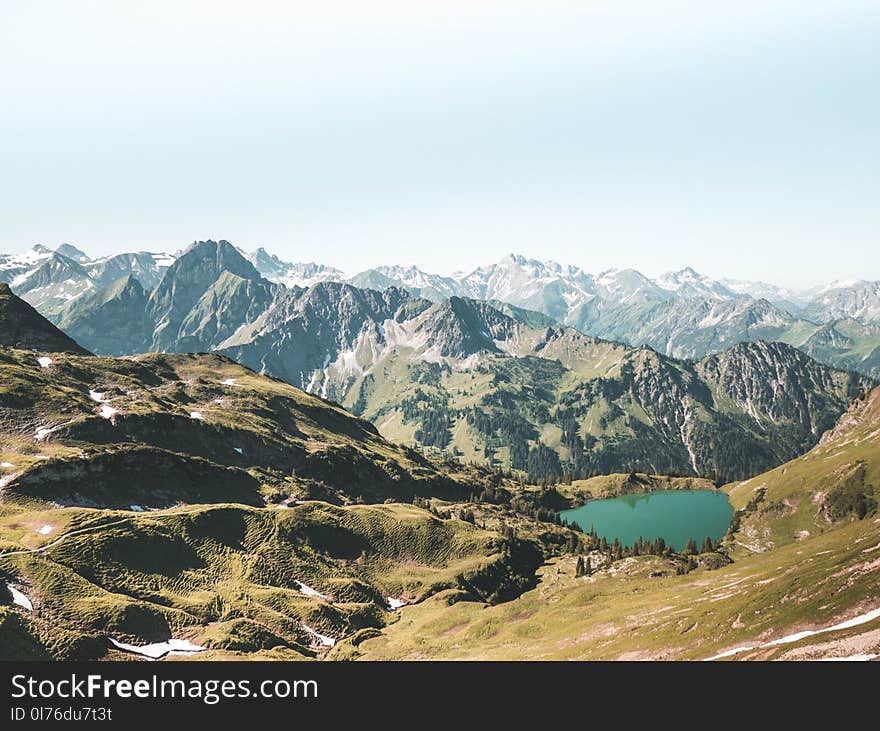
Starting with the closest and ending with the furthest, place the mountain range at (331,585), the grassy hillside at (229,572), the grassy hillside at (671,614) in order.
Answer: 1. the grassy hillside at (671,614)
2. the mountain range at (331,585)
3. the grassy hillside at (229,572)

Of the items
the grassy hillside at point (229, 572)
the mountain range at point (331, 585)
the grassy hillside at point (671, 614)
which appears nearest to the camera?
the grassy hillside at point (671, 614)

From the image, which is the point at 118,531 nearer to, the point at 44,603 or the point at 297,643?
the point at 44,603

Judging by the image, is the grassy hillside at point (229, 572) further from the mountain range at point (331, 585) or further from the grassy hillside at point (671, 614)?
the grassy hillside at point (671, 614)

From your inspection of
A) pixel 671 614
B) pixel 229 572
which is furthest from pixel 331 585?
pixel 671 614

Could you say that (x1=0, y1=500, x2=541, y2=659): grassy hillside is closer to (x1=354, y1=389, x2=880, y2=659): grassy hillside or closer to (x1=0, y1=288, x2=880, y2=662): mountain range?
(x1=0, y1=288, x2=880, y2=662): mountain range

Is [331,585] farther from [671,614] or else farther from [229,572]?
[671,614]

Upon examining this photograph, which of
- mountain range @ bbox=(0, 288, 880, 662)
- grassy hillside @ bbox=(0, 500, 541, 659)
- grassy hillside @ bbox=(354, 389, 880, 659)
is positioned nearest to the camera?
grassy hillside @ bbox=(354, 389, 880, 659)

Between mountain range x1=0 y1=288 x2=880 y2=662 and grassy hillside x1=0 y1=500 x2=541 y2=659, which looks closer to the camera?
mountain range x1=0 y1=288 x2=880 y2=662

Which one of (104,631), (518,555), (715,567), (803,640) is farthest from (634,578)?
(104,631)

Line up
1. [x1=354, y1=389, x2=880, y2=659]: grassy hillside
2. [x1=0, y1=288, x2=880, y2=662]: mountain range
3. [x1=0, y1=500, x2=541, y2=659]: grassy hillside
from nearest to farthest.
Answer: [x1=354, y1=389, x2=880, y2=659]: grassy hillside → [x1=0, y1=288, x2=880, y2=662]: mountain range → [x1=0, y1=500, x2=541, y2=659]: grassy hillside

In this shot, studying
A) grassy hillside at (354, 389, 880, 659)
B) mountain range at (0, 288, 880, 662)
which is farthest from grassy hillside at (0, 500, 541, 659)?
grassy hillside at (354, 389, 880, 659)

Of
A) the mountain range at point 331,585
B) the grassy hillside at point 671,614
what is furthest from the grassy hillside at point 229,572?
the grassy hillside at point 671,614

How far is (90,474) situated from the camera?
172875 mm
